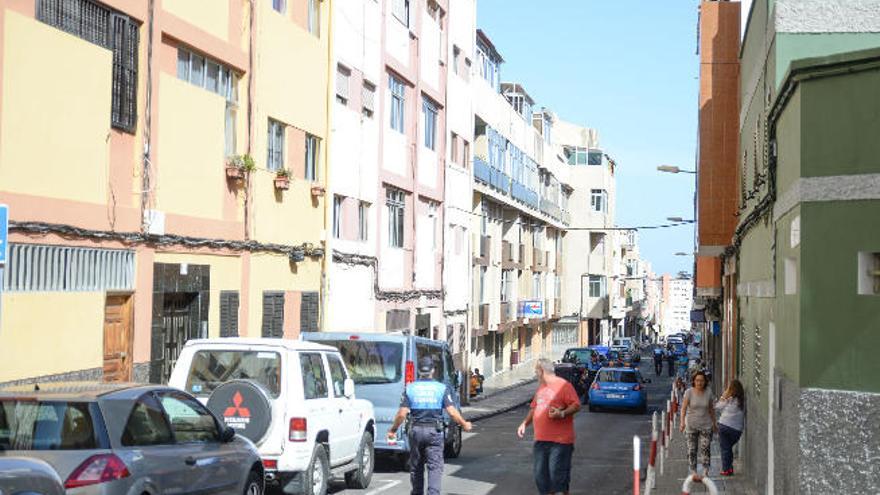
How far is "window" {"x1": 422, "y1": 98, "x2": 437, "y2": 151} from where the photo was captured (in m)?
38.0

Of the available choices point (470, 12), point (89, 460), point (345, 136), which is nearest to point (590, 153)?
point (470, 12)

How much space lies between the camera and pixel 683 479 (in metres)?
17.7

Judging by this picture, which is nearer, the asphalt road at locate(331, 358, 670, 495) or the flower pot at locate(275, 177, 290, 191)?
the asphalt road at locate(331, 358, 670, 495)

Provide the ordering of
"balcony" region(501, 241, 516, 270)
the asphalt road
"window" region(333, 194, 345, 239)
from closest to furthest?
the asphalt road, "window" region(333, 194, 345, 239), "balcony" region(501, 241, 516, 270)

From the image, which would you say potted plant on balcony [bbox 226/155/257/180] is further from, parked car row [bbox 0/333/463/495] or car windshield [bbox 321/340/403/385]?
car windshield [bbox 321/340/403/385]

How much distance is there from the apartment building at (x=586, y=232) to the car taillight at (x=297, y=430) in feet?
226

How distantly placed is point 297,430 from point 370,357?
18.5 ft

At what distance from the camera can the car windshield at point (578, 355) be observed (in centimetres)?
4672

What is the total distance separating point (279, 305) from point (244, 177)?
11.9 ft

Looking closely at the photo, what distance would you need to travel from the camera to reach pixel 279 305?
25672mm

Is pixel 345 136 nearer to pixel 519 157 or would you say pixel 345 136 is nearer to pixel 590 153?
pixel 519 157

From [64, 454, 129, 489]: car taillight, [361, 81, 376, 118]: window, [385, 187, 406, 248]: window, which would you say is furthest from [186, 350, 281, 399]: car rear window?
[385, 187, 406, 248]: window

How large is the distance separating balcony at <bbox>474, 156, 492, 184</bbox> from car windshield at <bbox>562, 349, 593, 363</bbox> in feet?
25.6

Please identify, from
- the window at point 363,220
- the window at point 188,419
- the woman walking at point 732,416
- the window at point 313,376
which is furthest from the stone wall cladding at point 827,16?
the window at point 363,220
